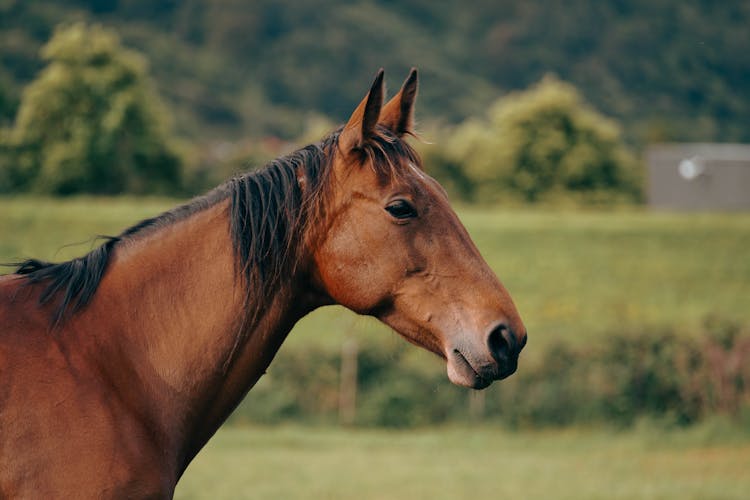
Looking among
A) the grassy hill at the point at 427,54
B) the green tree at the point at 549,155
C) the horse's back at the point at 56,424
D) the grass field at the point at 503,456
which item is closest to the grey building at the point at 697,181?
the green tree at the point at 549,155

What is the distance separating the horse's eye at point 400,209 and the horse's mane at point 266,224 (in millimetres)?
117

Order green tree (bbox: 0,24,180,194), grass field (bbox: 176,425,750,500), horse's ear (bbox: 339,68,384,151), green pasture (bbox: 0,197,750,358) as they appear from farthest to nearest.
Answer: green tree (bbox: 0,24,180,194) → green pasture (bbox: 0,197,750,358) → grass field (bbox: 176,425,750,500) → horse's ear (bbox: 339,68,384,151)

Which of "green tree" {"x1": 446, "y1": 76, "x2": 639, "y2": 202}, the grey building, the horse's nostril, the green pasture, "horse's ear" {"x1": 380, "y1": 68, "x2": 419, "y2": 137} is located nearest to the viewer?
the horse's nostril

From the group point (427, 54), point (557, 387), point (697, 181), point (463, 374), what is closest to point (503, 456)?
point (557, 387)

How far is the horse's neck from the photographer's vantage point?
3201 millimetres

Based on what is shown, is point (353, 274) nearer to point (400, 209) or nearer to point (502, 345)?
point (400, 209)

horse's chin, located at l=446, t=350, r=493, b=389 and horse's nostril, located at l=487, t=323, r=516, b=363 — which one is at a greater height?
horse's nostril, located at l=487, t=323, r=516, b=363

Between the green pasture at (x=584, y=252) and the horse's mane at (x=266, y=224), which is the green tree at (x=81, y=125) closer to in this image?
the green pasture at (x=584, y=252)

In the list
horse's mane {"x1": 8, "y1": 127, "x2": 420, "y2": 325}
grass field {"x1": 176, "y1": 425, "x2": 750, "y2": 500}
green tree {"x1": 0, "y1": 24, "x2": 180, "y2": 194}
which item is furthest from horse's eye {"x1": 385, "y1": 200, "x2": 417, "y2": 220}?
green tree {"x1": 0, "y1": 24, "x2": 180, "y2": 194}

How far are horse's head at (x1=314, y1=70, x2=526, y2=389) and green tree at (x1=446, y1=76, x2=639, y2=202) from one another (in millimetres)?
64771

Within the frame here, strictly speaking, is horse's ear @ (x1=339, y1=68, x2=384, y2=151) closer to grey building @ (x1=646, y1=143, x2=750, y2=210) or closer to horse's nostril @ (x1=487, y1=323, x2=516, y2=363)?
horse's nostril @ (x1=487, y1=323, x2=516, y2=363)

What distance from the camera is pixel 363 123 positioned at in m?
3.30

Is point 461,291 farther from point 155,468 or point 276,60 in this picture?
point 276,60

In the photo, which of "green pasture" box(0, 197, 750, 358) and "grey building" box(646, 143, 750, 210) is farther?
"grey building" box(646, 143, 750, 210)
